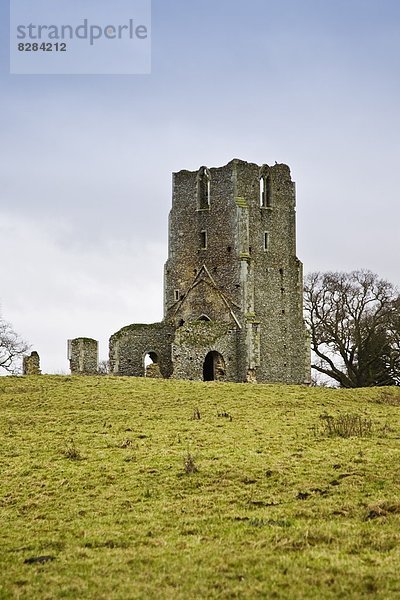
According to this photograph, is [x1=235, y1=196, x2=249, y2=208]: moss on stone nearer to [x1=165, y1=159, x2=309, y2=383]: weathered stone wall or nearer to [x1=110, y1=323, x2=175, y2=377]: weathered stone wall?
[x1=165, y1=159, x2=309, y2=383]: weathered stone wall

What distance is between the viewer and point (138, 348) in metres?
49.4

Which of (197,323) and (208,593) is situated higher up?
(197,323)

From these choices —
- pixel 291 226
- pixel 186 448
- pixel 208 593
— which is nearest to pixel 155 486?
pixel 186 448

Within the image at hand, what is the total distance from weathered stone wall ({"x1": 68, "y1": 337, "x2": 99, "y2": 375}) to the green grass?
15.0m

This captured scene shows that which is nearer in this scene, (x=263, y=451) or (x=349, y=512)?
(x=349, y=512)

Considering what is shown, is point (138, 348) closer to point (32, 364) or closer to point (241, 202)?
point (32, 364)

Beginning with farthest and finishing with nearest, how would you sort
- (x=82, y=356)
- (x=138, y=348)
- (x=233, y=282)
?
(x=233, y=282)
(x=138, y=348)
(x=82, y=356)

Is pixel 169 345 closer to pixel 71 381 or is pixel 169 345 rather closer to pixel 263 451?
pixel 71 381

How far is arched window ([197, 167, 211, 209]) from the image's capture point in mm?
51594

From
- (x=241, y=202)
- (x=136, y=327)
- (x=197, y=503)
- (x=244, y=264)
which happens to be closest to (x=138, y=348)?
(x=136, y=327)

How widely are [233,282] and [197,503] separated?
112ft

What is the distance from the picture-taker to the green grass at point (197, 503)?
36.4ft

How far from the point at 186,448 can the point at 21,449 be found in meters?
4.54

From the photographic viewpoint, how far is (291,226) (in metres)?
52.5
